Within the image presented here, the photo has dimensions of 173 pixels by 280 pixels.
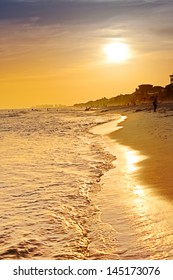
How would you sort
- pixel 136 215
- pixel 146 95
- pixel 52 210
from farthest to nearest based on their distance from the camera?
1. pixel 146 95
2. pixel 52 210
3. pixel 136 215

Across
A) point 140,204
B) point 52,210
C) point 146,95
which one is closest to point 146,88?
point 146,95

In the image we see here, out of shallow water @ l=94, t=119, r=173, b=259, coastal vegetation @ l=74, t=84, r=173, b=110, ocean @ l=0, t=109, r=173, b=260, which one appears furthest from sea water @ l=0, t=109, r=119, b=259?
coastal vegetation @ l=74, t=84, r=173, b=110

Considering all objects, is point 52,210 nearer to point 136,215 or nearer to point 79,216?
point 79,216

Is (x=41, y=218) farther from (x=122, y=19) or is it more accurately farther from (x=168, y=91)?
(x=168, y=91)

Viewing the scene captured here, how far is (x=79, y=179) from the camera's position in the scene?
8.05 metres

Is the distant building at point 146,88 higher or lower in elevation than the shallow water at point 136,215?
higher

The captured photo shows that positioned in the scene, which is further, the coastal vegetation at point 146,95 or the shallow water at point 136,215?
the coastal vegetation at point 146,95

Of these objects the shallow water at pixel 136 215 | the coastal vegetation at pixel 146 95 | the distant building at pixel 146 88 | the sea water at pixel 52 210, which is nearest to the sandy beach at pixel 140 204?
the shallow water at pixel 136 215

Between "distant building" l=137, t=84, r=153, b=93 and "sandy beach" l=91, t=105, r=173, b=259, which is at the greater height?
"distant building" l=137, t=84, r=153, b=93

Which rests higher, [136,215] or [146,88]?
[146,88]

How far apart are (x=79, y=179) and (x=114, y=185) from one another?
98cm

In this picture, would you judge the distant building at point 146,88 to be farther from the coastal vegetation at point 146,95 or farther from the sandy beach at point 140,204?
the sandy beach at point 140,204

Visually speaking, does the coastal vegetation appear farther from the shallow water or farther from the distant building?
the shallow water
